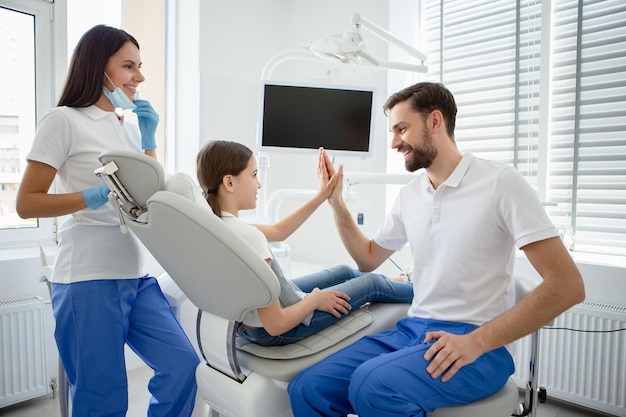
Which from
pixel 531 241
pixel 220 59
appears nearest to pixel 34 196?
pixel 531 241

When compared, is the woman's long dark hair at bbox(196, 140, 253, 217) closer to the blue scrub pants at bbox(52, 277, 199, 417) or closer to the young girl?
the young girl

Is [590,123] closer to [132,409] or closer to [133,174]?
[133,174]

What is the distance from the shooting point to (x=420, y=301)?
1.39 m

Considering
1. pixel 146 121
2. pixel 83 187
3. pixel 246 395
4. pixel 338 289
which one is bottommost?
pixel 246 395

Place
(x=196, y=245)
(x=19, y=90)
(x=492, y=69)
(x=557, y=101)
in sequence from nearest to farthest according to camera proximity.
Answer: (x=196, y=245)
(x=557, y=101)
(x=19, y=90)
(x=492, y=69)

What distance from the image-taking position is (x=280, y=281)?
123 centimetres

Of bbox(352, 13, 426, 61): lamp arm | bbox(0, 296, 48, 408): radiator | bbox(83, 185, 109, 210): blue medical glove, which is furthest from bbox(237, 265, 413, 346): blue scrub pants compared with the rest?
bbox(0, 296, 48, 408): radiator

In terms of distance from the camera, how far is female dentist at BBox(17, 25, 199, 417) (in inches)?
52.3

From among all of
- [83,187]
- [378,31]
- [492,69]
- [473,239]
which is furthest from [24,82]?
[492,69]

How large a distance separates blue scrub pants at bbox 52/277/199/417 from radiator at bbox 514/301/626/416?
1408 millimetres

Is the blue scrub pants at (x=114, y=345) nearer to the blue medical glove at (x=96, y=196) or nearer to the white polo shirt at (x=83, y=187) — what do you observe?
the white polo shirt at (x=83, y=187)

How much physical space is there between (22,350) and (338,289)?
1597 mm

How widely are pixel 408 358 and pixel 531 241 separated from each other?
43cm

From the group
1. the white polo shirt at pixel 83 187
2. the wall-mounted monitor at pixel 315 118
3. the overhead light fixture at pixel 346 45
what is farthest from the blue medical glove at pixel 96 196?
the overhead light fixture at pixel 346 45
